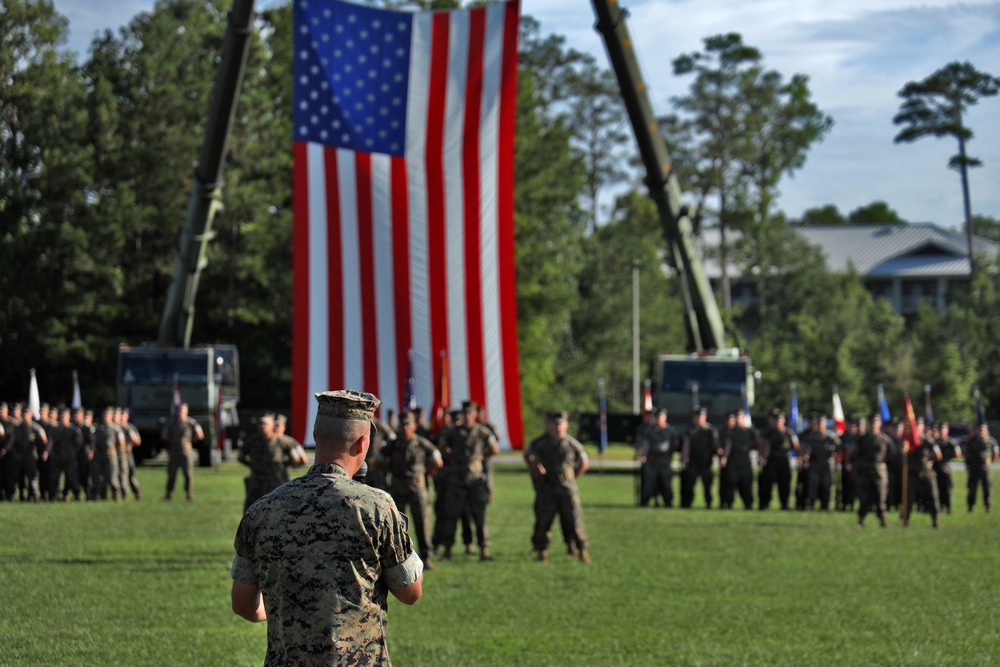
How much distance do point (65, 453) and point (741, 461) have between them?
12.0 metres

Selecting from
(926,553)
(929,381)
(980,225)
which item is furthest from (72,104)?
(980,225)

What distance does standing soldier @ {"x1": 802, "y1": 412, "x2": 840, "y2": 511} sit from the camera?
24.4 metres

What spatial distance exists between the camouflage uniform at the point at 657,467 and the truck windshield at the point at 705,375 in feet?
21.0

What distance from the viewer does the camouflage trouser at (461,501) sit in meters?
15.7

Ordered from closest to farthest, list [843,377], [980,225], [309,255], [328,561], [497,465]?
[328,561]
[309,255]
[497,465]
[843,377]
[980,225]

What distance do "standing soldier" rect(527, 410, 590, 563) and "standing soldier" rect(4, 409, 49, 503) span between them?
12.0 metres

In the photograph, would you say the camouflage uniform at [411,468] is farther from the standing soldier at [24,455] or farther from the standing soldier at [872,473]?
the standing soldier at [24,455]

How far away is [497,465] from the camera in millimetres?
41219

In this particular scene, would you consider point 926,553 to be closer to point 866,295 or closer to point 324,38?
point 324,38

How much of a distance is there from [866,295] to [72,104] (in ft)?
126

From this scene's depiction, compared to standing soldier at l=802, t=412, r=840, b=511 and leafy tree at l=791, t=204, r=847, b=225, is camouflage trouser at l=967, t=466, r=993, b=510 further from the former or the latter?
leafy tree at l=791, t=204, r=847, b=225

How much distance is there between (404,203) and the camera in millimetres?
17891

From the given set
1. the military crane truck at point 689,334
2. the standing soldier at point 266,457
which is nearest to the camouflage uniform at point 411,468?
the standing soldier at point 266,457

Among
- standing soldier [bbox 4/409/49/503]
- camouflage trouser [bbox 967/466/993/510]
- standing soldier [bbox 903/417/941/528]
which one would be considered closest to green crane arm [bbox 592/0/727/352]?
camouflage trouser [bbox 967/466/993/510]
